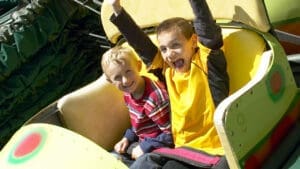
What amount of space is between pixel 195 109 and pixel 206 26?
23 centimetres

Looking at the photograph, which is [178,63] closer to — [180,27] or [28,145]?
[180,27]

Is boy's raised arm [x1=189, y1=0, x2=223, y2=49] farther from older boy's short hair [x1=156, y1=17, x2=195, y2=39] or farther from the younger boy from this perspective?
the younger boy

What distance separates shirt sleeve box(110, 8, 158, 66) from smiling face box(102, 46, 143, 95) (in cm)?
6

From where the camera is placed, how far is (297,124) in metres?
1.59

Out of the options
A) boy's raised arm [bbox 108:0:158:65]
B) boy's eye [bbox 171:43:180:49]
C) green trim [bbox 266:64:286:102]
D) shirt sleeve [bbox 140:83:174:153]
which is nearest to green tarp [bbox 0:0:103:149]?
boy's raised arm [bbox 108:0:158:65]

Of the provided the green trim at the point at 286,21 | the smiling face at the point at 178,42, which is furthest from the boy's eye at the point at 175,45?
the green trim at the point at 286,21

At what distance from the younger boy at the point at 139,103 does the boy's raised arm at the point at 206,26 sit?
0.24 metres

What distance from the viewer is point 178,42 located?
1.54 meters

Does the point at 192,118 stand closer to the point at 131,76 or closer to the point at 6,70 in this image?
the point at 131,76

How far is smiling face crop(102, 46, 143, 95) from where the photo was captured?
162 centimetres

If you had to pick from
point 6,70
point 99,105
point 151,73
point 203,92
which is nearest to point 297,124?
point 203,92

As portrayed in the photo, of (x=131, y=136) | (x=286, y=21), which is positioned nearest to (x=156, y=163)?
(x=131, y=136)

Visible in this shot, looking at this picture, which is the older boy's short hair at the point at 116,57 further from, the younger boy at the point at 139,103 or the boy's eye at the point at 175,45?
the boy's eye at the point at 175,45

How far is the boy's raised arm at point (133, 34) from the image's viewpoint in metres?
1.68
